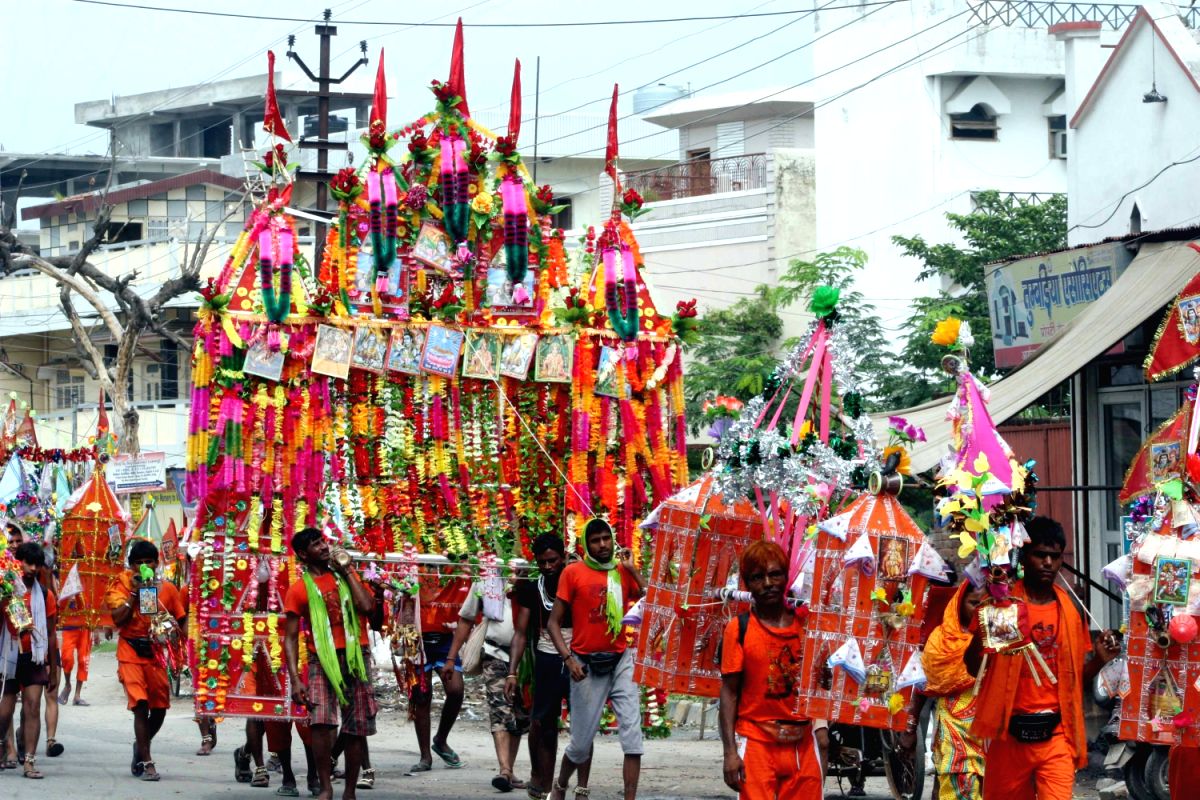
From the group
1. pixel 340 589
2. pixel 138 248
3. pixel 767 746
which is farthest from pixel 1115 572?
pixel 138 248

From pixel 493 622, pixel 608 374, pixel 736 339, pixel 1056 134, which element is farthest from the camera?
pixel 1056 134

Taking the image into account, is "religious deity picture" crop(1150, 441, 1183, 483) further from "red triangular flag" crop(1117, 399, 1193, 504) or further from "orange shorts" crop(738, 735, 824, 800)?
"orange shorts" crop(738, 735, 824, 800)

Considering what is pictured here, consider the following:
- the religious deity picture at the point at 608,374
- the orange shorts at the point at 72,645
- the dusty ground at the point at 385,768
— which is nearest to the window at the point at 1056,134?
the dusty ground at the point at 385,768

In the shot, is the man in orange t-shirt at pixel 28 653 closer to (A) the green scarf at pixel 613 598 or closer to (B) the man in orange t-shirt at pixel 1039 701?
(A) the green scarf at pixel 613 598

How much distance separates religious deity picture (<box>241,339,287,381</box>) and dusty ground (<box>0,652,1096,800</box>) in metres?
2.70

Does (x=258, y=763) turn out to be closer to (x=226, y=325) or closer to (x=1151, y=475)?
(x=226, y=325)

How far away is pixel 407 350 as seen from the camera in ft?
38.2

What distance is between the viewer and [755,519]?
970cm

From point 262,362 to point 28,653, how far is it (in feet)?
9.76

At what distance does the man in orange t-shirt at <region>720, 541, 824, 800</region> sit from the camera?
24.2 feet

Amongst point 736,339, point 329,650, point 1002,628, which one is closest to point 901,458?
point 1002,628

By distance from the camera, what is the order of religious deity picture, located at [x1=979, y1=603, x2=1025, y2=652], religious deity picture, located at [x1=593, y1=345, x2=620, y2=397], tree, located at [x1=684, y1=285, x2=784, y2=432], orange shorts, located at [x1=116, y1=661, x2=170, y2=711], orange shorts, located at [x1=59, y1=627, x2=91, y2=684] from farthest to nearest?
tree, located at [x1=684, y1=285, x2=784, y2=432]
orange shorts, located at [x1=59, y1=627, x2=91, y2=684]
orange shorts, located at [x1=116, y1=661, x2=170, y2=711]
religious deity picture, located at [x1=593, y1=345, x2=620, y2=397]
religious deity picture, located at [x1=979, y1=603, x2=1025, y2=652]

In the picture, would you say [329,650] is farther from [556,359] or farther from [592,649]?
[556,359]

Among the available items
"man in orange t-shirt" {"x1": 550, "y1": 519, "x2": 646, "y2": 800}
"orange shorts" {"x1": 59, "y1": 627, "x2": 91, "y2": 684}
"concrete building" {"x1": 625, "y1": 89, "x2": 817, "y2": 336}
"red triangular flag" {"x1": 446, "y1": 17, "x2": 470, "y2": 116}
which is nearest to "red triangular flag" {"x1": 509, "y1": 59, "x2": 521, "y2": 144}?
"red triangular flag" {"x1": 446, "y1": 17, "x2": 470, "y2": 116}
